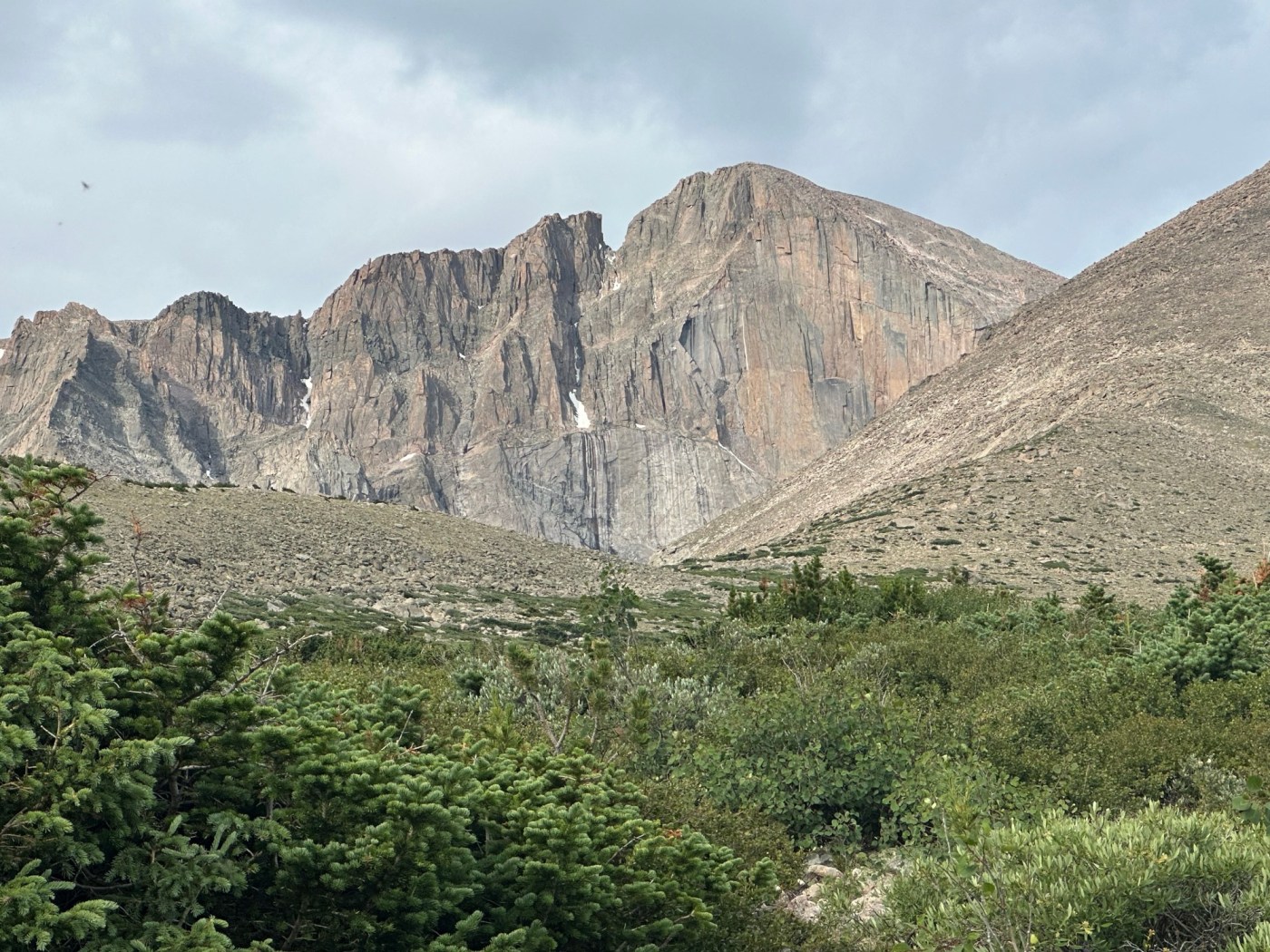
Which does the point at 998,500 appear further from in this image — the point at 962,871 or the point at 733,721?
the point at 962,871

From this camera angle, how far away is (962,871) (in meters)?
5.85

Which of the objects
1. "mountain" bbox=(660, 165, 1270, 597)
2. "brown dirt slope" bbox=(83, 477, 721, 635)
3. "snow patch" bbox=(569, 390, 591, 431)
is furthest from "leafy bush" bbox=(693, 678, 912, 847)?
"snow patch" bbox=(569, 390, 591, 431)

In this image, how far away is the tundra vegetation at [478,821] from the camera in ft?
17.3

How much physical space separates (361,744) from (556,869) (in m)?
1.41

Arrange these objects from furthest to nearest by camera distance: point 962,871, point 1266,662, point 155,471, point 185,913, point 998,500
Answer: point 155,471, point 998,500, point 1266,662, point 962,871, point 185,913

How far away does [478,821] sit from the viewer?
6328mm

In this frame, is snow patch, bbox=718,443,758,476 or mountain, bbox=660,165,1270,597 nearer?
mountain, bbox=660,165,1270,597

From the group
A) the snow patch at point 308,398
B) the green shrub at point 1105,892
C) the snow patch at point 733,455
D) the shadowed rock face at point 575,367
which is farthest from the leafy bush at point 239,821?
the snow patch at point 308,398

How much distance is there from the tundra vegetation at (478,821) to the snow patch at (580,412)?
158m

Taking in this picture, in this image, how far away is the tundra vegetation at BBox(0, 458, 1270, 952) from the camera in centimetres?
526

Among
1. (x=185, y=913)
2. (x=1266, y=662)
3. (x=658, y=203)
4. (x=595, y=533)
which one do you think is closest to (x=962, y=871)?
(x=185, y=913)

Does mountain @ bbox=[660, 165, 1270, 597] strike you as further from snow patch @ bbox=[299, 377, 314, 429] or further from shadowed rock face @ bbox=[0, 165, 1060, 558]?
snow patch @ bbox=[299, 377, 314, 429]

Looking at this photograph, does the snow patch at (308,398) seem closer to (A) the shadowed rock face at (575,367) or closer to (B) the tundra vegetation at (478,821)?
(A) the shadowed rock face at (575,367)

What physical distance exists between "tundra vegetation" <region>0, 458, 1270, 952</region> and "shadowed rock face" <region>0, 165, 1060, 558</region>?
141995 millimetres
